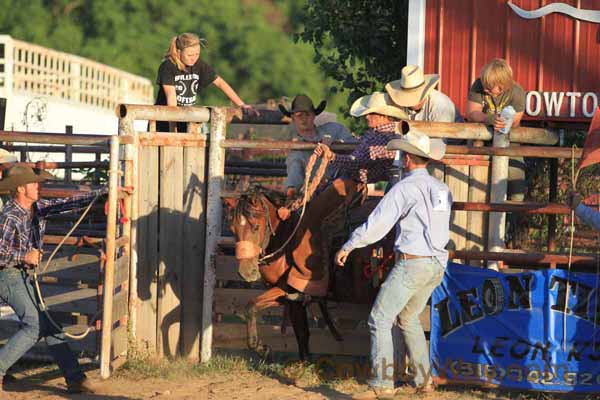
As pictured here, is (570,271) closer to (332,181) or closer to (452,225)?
(452,225)

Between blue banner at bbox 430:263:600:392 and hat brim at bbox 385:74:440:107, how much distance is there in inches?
62.2

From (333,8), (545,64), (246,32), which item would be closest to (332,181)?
(545,64)

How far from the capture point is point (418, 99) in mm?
9898

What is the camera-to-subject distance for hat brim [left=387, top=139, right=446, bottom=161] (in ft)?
27.5

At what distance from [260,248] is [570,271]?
244 centimetres

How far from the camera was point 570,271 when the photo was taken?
888 centimetres

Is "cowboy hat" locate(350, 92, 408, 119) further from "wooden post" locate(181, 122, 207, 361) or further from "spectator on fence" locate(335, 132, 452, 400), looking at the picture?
"wooden post" locate(181, 122, 207, 361)

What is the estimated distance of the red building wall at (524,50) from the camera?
1218 cm

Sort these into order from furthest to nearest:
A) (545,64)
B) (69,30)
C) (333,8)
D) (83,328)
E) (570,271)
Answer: (69,30) < (333,8) < (545,64) < (83,328) < (570,271)

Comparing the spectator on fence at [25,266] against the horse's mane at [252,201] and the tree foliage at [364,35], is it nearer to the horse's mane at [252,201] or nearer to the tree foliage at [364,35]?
the horse's mane at [252,201]

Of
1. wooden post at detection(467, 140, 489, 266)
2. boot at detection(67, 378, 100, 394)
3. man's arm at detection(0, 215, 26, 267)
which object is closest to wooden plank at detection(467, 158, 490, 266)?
wooden post at detection(467, 140, 489, 266)

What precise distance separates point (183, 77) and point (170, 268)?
6.27 feet

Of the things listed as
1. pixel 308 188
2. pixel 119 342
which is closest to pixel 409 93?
pixel 308 188

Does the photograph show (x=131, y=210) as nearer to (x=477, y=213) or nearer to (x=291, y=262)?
(x=291, y=262)
